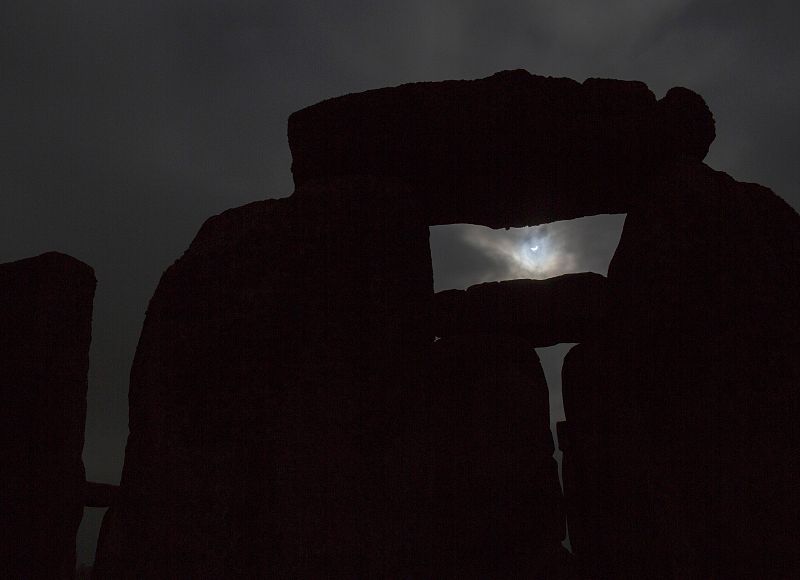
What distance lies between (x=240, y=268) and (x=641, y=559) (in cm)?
233

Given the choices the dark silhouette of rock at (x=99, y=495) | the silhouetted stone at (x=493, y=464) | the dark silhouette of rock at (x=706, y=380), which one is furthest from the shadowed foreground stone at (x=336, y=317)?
the dark silhouette of rock at (x=99, y=495)

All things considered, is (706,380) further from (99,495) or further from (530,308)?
(99,495)

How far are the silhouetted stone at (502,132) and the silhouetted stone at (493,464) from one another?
5.15 feet

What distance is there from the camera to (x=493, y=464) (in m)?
4.66

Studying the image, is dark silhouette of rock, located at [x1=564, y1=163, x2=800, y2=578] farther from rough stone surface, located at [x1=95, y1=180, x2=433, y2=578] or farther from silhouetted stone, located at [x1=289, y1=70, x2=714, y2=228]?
rough stone surface, located at [x1=95, y1=180, x2=433, y2=578]

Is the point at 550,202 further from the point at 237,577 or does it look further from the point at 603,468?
the point at 237,577

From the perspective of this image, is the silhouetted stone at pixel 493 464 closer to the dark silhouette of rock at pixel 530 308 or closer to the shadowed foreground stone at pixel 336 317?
the dark silhouette of rock at pixel 530 308

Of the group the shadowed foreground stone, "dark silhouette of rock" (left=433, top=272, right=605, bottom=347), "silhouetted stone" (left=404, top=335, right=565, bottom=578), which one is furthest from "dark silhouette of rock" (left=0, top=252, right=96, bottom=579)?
"dark silhouette of rock" (left=433, top=272, right=605, bottom=347)

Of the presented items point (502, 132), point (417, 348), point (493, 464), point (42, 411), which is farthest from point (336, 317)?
point (493, 464)

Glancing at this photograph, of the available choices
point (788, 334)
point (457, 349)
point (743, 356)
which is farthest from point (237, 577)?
point (457, 349)

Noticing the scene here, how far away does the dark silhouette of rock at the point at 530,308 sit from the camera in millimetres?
5012

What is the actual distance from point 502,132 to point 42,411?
9.54 ft

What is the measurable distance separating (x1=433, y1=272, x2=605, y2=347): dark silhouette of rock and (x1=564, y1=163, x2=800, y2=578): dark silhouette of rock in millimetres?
1681

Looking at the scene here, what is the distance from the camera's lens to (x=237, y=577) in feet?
7.31
